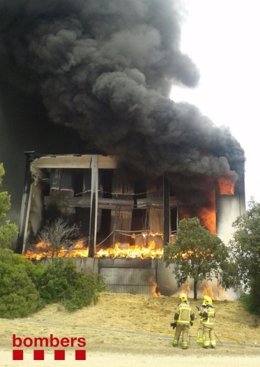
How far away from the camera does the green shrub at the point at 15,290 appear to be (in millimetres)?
15852

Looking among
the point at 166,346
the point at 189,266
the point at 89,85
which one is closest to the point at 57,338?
the point at 166,346

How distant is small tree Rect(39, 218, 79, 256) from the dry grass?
31.7 feet

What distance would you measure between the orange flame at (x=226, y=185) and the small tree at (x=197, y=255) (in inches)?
412

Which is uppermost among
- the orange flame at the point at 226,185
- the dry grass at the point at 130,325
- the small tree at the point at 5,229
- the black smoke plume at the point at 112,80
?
the black smoke plume at the point at 112,80

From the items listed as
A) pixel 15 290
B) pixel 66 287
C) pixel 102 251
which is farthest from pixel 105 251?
pixel 15 290

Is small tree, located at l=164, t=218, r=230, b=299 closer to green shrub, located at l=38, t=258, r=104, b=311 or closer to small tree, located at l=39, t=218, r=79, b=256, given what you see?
Result: green shrub, located at l=38, t=258, r=104, b=311

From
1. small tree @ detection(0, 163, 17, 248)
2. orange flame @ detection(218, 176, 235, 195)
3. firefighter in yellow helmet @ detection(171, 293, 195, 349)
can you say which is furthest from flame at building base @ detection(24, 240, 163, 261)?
firefighter in yellow helmet @ detection(171, 293, 195, 349)

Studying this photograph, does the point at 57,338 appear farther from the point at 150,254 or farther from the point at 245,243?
the point at 150,254

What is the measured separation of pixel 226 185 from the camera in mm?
28812

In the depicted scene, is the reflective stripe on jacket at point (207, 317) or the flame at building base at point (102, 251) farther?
the flame at building base at point (102, 251)

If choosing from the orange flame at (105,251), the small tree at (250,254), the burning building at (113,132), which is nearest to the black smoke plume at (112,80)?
the burning building at (113,132)

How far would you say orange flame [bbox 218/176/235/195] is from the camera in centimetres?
2853

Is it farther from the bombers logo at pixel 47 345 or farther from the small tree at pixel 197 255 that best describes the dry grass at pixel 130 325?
the small tree at pixel 197 255

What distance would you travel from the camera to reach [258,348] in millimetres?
12336
